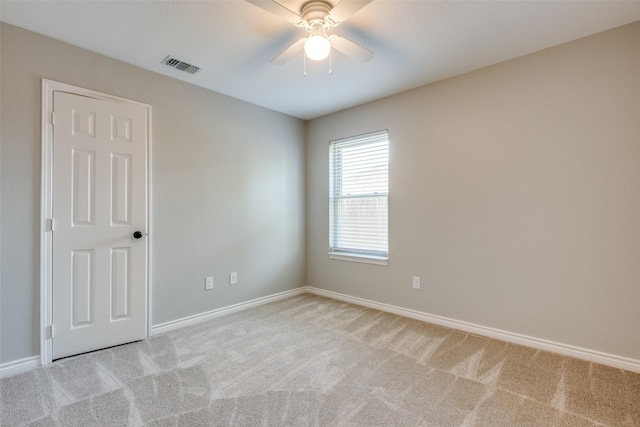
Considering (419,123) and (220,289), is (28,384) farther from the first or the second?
(419,123)

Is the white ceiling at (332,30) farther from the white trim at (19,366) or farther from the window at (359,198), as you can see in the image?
the white trim at (19,366)

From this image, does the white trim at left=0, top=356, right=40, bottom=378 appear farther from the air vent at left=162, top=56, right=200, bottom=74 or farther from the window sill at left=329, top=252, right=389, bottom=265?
the window sill at left=329, top=252, right=389, bottom=265

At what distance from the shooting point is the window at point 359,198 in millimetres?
3520

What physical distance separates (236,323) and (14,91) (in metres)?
2.56

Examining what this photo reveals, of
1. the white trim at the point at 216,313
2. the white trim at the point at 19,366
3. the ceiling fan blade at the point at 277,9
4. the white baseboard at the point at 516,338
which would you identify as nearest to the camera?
the ceiling fan blade at the point at 277,9

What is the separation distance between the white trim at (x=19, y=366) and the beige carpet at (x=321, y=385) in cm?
6

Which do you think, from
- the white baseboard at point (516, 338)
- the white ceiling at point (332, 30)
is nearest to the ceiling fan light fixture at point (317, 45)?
the white ceiling at point (332, 30)

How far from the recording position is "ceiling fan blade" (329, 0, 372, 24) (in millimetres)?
1644

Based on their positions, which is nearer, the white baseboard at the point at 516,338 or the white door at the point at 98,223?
the white baseboard at the point at 516,338

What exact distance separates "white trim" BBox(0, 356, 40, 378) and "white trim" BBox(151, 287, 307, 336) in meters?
0.79

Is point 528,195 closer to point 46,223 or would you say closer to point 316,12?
point 316,12

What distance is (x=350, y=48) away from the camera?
2053mm

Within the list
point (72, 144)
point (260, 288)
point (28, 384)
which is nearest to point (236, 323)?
point (260, 288)

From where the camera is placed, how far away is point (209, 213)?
321 cm
